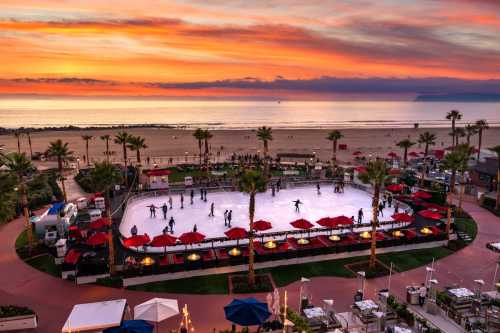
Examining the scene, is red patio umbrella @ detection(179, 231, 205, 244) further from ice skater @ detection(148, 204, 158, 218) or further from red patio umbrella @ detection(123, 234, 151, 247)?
ice skater @ detection(148, 204, 158, 218)

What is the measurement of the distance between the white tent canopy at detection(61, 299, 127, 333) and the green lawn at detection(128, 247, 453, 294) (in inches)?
Result: 200

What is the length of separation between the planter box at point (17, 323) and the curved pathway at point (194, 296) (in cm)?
68

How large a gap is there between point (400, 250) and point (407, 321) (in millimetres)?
10912

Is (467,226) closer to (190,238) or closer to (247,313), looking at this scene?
(190,238)

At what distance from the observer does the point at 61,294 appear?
74.0 feet

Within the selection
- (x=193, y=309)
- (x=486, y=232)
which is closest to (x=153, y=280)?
(x=193, y=309)

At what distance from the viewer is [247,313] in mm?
16750

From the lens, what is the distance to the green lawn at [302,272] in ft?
75.9

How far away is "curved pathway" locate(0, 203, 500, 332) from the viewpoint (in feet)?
66.3

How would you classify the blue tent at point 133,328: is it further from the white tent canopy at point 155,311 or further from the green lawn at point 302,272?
the green lawn at point 302,272

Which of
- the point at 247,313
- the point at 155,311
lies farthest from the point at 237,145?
the point at 247,313

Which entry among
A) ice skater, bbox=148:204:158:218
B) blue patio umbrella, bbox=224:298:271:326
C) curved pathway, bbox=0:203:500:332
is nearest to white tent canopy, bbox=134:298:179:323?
curved pathway, bbox=0:203:500:332

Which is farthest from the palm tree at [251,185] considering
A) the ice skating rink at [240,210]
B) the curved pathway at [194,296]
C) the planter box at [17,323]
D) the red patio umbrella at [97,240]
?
the planter box at [17,323]

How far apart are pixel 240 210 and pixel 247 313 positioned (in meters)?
21.2
